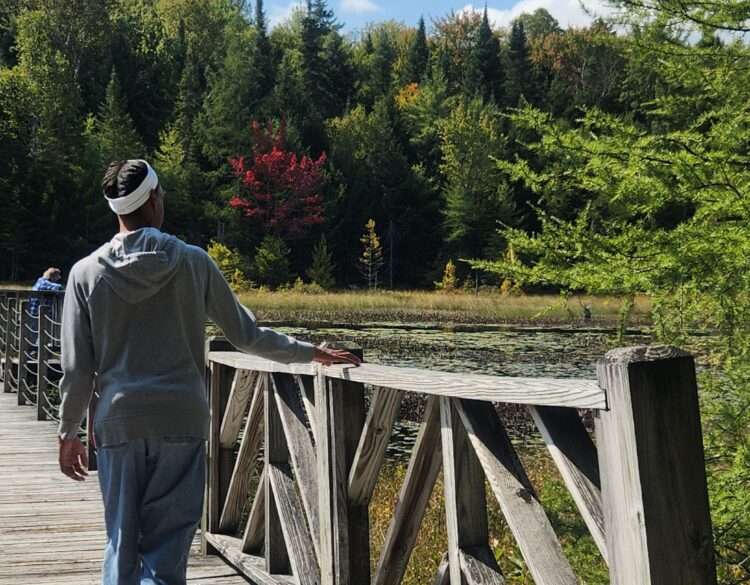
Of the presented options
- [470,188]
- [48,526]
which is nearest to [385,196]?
[470,188]

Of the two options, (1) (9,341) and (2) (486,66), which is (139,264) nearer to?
(1) (9,341)

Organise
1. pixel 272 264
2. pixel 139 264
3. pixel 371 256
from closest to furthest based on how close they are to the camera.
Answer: pixel 139 264
pixel 272 264
pixel 371 256

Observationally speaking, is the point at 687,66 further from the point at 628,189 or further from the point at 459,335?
the point at 459,335

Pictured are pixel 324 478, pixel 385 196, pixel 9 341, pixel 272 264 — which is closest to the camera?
pixel 324 478

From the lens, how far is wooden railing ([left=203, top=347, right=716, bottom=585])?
1.40 metres

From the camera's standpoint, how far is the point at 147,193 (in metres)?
2.31

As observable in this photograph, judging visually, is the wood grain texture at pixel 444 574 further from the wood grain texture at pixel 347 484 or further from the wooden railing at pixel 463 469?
the wood grain texture at pixel 347 484

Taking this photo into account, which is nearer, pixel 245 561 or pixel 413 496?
pixel 413 496

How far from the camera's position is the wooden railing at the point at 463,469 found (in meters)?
1.40

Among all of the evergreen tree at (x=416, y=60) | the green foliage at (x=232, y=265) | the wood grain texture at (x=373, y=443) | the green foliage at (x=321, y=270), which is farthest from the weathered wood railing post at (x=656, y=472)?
the evergreen tree at (x=416, y=60)

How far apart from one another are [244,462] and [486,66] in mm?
65573

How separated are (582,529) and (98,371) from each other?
8.80 ft

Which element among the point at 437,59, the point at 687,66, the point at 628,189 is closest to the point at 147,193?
the point at 628,189

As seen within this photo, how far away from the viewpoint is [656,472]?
4.57 feet
